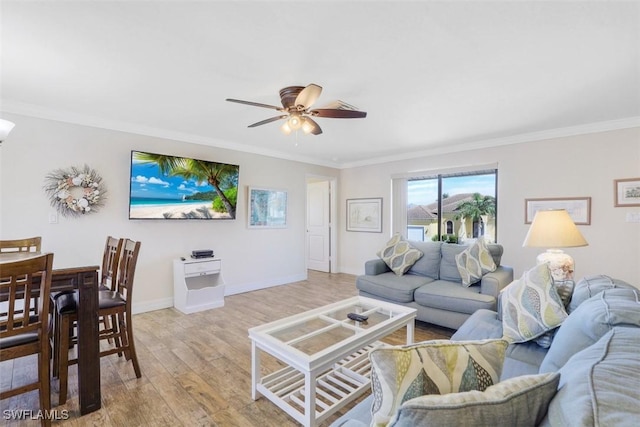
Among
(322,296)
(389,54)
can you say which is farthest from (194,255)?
(389,54)

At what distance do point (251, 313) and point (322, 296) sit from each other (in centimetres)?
117

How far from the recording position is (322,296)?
4391mm

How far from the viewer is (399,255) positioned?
373 centimetres

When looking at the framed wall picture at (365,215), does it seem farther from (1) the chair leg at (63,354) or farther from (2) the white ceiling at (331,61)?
(1) the chair leg at (63,354)

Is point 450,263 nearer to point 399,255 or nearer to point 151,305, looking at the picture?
point 399,255

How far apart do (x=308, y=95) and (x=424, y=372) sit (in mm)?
1952

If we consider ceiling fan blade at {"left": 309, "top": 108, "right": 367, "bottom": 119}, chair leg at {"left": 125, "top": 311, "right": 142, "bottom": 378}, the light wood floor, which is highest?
ceiling fan blade at {"left": 309, "top": 108, "right": 367, "bottom": 119}

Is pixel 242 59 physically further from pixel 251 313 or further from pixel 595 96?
pixel 595 96

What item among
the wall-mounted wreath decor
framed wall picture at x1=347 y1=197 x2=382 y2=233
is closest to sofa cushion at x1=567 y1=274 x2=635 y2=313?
framed wall picture at x1=347 y1=197 x2=382 y2=233

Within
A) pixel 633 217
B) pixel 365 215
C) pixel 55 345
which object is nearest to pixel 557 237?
pixel 633 217

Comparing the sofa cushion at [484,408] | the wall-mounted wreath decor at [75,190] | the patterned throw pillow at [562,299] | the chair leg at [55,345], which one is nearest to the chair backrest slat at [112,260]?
the chair leg at [55,345]

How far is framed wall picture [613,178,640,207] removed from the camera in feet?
11.0

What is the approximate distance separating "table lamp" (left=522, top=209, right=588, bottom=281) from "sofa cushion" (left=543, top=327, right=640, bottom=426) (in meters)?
1.97

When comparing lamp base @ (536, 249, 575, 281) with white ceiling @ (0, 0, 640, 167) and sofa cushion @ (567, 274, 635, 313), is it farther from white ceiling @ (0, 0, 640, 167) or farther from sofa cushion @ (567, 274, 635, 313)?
white ceiling @ (0, 0, 640, 167)
